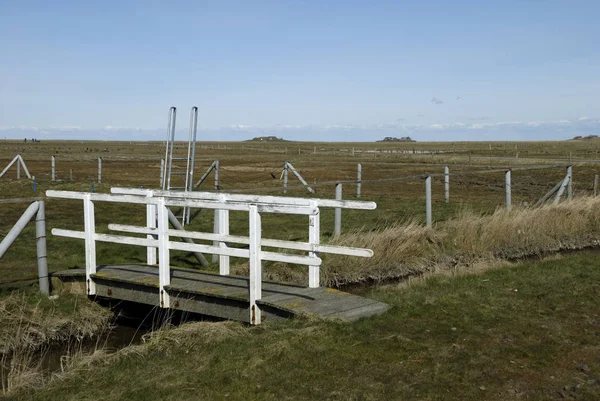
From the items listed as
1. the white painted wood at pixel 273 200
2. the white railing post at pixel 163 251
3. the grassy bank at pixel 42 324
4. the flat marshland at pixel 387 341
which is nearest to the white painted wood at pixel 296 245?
the white railing post at pixel 163 251

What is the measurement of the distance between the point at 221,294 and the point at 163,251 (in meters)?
1.06

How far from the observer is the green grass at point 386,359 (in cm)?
526

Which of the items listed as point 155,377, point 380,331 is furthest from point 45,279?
point 380,331

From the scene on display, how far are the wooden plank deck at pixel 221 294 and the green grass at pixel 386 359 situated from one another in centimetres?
36

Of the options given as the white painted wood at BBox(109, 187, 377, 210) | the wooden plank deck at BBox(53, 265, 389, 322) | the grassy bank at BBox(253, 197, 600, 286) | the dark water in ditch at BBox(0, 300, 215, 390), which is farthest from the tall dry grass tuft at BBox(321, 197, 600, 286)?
the dark water in ditch at BBox(0, 300, 215, 390)

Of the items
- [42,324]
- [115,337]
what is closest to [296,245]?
[115,337]

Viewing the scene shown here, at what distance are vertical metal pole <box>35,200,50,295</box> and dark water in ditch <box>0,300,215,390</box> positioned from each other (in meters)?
0.88

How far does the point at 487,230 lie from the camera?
13219 millimetres

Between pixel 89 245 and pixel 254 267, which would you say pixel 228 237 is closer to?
pixel 254 267

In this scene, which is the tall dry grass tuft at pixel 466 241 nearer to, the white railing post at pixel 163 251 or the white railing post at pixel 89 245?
the white railing post at pixel 163 251

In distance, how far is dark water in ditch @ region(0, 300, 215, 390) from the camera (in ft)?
24.7

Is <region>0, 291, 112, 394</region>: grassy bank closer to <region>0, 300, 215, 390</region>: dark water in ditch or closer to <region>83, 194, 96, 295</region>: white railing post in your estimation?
<region>0, 300, 215, 390</region>: dark water in ditch

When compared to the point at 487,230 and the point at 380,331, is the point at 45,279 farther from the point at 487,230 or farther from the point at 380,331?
the point at 487,230

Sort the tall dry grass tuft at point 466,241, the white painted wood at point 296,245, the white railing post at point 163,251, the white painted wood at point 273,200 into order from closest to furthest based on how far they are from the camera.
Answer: the white painted wood at point 296,245, the white painted wood at point 273,200, the white railing post at point 163,251, the tall dry grass tuft at point 466,241
